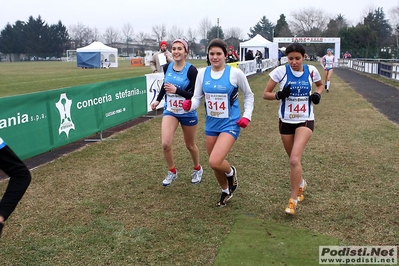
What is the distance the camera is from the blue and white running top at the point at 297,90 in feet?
15.6

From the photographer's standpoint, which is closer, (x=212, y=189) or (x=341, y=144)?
(x=212, y=189)

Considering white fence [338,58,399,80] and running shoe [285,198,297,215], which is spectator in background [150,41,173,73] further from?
white fence [338,58,399,80]

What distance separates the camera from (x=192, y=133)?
590 cm

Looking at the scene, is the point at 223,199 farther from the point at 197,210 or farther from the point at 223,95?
the point at 223,95

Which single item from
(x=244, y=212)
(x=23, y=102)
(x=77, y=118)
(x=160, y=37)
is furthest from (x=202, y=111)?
(x=160, y=37)

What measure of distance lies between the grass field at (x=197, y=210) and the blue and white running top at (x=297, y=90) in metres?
1.14

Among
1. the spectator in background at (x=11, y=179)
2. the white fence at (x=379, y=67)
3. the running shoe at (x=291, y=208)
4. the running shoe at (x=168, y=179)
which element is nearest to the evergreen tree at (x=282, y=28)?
the white fence at (x=379, y=67)

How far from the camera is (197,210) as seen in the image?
5.00 meters

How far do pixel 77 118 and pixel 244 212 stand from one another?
4.69m

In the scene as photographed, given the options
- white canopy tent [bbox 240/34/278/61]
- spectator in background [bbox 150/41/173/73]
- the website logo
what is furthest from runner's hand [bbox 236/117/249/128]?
white canopy tent [bbox 240/34/278/61]

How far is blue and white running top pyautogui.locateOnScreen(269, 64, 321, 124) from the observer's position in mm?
4762

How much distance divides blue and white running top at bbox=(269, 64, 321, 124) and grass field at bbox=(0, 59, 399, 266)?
1.14 m

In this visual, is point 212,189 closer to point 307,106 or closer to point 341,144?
point 307,106

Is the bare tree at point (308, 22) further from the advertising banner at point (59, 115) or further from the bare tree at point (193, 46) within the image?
the advertising banner at point (59, 115)
